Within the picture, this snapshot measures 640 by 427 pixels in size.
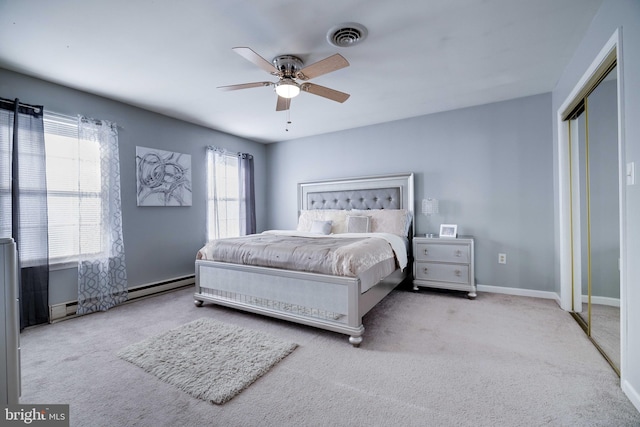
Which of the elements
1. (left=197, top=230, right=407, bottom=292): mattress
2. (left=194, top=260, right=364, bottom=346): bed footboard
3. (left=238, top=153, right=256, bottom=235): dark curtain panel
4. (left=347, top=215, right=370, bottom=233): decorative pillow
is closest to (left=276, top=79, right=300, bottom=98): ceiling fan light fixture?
(left=197, top=230, right=407, bottom=292): mattress

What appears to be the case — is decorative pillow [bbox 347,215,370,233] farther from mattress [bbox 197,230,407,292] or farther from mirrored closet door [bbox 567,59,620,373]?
Result: mirrored closet door [bbox 567,59,620,373]

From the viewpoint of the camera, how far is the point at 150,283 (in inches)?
149

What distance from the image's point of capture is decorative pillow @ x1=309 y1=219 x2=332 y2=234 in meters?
4.19

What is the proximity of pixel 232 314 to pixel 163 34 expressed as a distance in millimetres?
2679

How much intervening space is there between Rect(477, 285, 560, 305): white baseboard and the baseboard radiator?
4274 mm

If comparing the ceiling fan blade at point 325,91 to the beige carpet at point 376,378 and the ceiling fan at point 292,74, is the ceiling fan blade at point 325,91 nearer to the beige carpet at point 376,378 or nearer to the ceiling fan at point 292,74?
the ceiling fan at point 292,74

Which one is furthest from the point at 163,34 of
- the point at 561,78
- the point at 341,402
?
the point at 561,78

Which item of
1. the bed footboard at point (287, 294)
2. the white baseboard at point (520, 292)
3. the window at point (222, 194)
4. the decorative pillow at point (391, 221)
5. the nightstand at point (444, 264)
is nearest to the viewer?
the bed footboard at point (287, 294)

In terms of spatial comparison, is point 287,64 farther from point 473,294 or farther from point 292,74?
point 473,294

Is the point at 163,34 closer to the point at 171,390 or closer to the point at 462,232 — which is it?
the point at 171,390

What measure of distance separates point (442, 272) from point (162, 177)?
4057 millimetres

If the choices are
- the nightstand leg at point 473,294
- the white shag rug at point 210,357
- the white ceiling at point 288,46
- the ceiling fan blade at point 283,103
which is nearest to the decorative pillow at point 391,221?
the nightstand leg at point 473,294

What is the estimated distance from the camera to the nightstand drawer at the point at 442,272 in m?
3.50

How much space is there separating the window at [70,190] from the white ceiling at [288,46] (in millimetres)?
596
